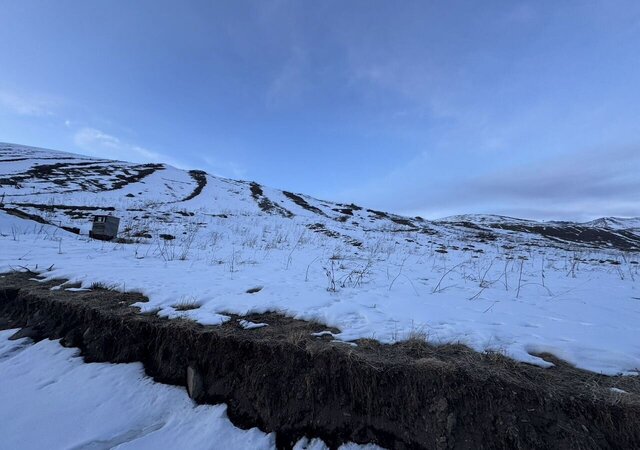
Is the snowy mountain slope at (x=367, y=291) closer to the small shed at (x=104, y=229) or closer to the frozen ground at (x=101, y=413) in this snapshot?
the small shed at (x=104, y=229)

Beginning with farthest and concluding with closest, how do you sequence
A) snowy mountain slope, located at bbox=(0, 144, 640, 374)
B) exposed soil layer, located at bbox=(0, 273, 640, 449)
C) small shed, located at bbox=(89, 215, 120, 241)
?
small shed, located at bbox=(89, 215, 120, 241), snowy mountain slope, located at bbox=(0, 144, 640, 374), exposed soil layer, located at bbox=(0, 273, 640, 449)

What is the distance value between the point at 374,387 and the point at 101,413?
2.46 meters

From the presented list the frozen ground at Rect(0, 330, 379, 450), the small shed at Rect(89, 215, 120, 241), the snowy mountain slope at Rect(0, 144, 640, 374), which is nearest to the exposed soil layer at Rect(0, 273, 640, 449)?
the frozen ground at Rect(0, 330, 379, 450)

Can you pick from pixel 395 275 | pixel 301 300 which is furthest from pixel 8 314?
pixel 395 275

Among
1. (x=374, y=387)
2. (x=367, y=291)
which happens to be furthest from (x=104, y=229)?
(x=374, y=387)

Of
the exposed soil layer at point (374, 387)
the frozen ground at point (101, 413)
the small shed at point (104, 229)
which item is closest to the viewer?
the exposed soil layer at point (374, 387)

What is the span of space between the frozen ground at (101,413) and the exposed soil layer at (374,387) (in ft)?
Result: 0.46

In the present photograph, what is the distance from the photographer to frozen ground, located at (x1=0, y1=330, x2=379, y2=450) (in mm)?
2416

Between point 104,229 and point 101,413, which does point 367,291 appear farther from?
point 104,229

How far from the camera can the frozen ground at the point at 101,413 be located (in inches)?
95.1

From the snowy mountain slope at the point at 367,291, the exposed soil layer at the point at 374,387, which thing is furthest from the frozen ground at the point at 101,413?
the snowy mountain slope at the point at 367,291

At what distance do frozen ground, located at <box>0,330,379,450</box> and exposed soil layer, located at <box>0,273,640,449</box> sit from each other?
14 cm

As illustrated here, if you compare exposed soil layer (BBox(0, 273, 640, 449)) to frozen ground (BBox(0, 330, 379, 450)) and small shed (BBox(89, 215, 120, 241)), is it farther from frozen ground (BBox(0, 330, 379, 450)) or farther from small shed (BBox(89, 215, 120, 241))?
small shed (BBox(89, 215, 120, 241))

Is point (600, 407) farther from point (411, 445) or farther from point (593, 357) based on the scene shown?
point (411, 445)
